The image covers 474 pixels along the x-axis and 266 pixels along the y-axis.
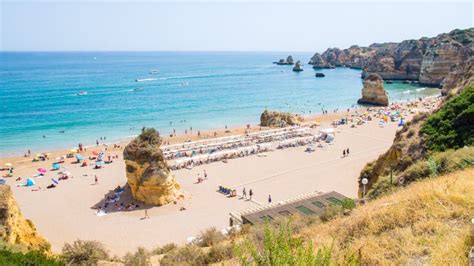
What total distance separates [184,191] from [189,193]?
372mm

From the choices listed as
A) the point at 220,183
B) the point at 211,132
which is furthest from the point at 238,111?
the point at 220,183

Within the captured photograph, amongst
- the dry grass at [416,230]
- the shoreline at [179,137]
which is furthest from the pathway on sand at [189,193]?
the dry grass at [416,230]

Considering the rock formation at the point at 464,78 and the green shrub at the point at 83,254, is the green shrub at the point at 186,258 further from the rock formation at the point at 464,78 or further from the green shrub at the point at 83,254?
the rock formation at the point at 464,78

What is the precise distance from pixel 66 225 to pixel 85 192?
4.69m

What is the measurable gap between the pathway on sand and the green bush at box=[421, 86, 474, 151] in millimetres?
7797

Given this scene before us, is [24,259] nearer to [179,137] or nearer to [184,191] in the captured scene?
[184,191]

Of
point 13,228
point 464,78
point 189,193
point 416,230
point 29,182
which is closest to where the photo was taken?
point 416,230

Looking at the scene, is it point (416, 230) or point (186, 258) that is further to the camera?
point (186, 258)

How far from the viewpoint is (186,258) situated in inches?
384

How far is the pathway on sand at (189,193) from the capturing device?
17328 mm

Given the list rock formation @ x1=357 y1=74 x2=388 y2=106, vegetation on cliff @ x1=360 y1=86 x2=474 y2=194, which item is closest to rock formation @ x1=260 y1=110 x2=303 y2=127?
rock formation @ x1=357 y1=74 x2=388 y2=106

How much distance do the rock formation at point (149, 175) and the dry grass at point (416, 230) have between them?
44.6ft

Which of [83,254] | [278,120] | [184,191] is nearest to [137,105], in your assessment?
[278,120]

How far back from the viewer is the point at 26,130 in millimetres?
42094
